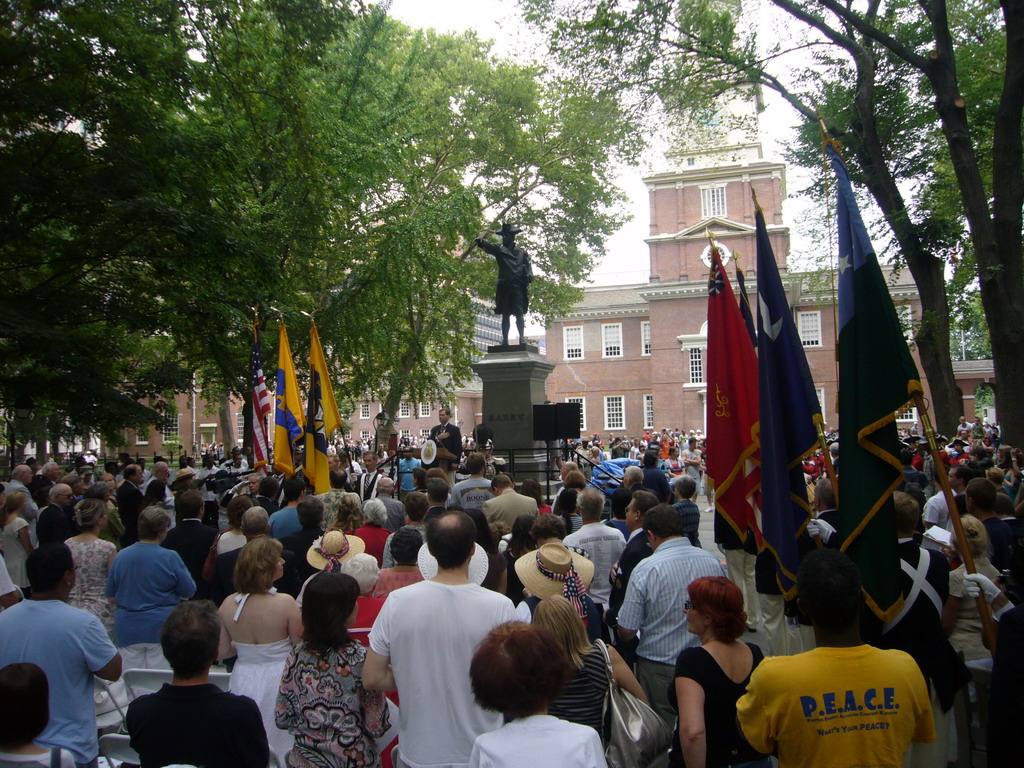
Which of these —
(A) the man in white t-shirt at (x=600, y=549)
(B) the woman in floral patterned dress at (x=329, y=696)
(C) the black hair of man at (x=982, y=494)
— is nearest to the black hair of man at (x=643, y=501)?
(A) the man in white t-shirt at (x=600, y=549)

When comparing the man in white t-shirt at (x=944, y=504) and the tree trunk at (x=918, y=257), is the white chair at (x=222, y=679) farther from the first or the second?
the tree trunk at (x=918, y=257)

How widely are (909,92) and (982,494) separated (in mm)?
13733

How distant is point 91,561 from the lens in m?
5.88

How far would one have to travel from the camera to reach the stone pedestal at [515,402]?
16.0 meters

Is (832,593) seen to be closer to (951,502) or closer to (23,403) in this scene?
(951,502)

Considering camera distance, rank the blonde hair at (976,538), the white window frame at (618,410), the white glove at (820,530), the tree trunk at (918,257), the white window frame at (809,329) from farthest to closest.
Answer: the white window frame at (618,410) < the white window frame at (809,329) < the tree trunk at (918,257) < the white glove at (820,530) < the blonde hair at (976,538)

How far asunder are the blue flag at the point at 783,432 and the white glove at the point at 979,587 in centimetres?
88

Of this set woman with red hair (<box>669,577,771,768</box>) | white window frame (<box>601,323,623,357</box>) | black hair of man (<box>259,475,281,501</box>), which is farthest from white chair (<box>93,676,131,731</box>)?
white window frame (<box>601,323,623,357</box>)

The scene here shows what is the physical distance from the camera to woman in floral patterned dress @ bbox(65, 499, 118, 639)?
19.2 ft

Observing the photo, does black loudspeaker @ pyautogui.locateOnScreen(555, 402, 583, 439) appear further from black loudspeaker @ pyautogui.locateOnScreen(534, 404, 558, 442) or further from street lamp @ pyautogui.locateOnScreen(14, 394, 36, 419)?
street lamp @ pyautogui.locateOnScreen(14, 394, 36, 419)

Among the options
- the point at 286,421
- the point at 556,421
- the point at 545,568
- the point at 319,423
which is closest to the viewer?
the point at 545,568

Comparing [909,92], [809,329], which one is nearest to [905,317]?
[909,92]

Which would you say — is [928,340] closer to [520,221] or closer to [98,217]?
[98,217]

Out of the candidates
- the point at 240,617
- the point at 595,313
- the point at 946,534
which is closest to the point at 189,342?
the point at 240,617
